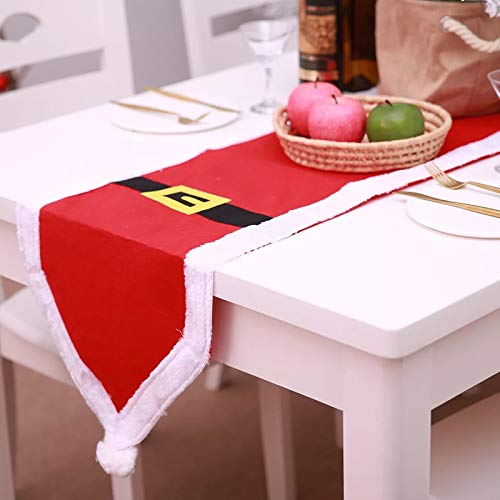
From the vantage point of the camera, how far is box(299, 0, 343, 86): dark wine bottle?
162cm

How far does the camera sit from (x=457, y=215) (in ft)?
3.85

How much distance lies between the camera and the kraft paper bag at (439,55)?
1506mm

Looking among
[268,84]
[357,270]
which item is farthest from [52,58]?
[357,270]

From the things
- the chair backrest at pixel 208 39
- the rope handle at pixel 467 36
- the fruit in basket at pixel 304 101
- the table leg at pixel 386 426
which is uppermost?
the rope handle at pixel 467 36

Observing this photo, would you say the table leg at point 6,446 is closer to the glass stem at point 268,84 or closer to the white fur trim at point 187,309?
the white fur trim at point 187,309

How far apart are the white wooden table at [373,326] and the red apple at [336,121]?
0.19 metres

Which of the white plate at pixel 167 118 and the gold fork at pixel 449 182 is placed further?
the white plate at pixel 167 118

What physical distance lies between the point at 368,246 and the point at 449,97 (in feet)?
1.70

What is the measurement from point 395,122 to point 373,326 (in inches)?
19.0

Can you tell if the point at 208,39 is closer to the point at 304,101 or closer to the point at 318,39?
the point at 318,39

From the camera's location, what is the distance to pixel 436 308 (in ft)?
3.12

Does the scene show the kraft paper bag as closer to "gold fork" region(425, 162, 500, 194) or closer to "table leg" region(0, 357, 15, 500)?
"gold fork" region(425, 162, 500, 194)

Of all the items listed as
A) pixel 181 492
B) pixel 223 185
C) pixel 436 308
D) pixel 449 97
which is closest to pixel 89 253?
pixel 223 185

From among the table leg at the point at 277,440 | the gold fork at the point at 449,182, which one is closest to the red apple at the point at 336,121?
the gold fork at the point at 449,182
